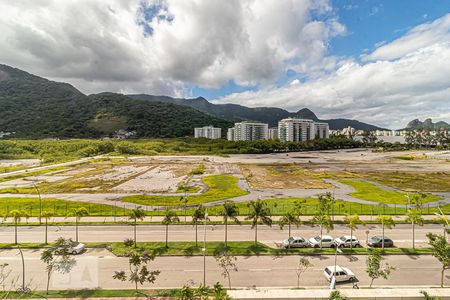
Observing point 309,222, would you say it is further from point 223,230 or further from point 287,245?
point 223,230

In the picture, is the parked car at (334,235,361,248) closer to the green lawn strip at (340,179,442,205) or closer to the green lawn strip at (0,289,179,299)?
the green lawn strip at (0,289,179,299)

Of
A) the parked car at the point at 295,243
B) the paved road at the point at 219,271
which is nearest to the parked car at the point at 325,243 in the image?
the parked car at the point at 295,243

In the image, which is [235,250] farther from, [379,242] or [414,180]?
[414,180]

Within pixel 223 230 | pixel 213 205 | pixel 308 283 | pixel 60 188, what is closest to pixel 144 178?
pixel 60 188

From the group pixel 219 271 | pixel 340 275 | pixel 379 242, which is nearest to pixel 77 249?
pixel 219 271

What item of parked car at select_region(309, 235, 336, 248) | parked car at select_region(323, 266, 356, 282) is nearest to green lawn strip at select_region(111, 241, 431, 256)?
parked car at select_region(309, 235, 336, 248)

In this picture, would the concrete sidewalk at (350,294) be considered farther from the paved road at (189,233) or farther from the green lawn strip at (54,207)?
the green lawn strip at (54,207)
